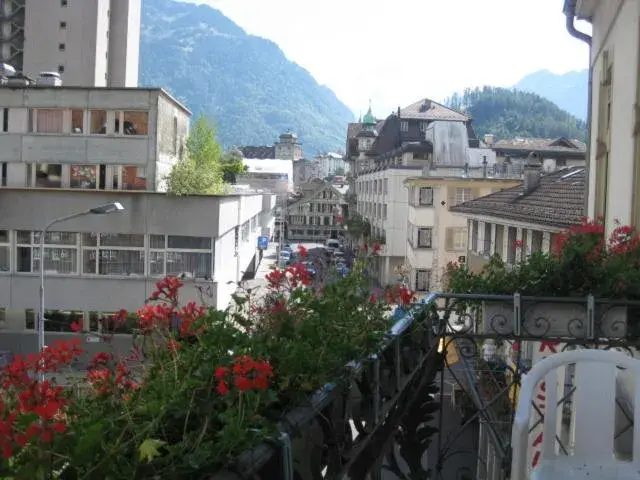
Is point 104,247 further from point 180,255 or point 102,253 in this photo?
point 180,255

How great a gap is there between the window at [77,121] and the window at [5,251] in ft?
14.5

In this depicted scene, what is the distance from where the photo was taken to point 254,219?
40656 millimetres

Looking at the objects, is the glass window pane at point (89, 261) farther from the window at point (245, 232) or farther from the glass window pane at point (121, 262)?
the window at point (245, 232)

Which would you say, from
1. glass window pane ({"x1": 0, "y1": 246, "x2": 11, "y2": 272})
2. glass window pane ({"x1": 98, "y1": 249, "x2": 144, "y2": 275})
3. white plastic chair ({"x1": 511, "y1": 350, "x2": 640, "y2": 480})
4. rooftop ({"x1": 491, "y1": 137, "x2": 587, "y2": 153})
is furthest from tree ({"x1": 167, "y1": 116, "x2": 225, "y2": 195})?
rooftop ({"x1": 491, "y1": 137, "x2": 587, "y2": 153})

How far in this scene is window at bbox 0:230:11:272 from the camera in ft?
81.8

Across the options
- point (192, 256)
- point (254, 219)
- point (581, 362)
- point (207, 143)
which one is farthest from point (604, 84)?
point (254, 219)

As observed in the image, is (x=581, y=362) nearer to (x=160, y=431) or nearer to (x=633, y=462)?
(x=633, y=462)

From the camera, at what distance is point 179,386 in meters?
2.15

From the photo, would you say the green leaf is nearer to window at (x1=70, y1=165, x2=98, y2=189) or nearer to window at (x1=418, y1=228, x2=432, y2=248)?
window at (x1=70, y1=165, x2=98, y2=189)

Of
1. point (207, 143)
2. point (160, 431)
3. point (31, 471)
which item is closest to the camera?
point (31, 471)

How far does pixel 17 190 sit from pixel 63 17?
3713 cm

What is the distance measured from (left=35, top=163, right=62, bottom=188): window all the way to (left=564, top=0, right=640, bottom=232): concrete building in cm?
1860

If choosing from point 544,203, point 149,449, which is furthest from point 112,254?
point 149,449

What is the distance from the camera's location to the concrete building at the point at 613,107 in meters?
8.64
